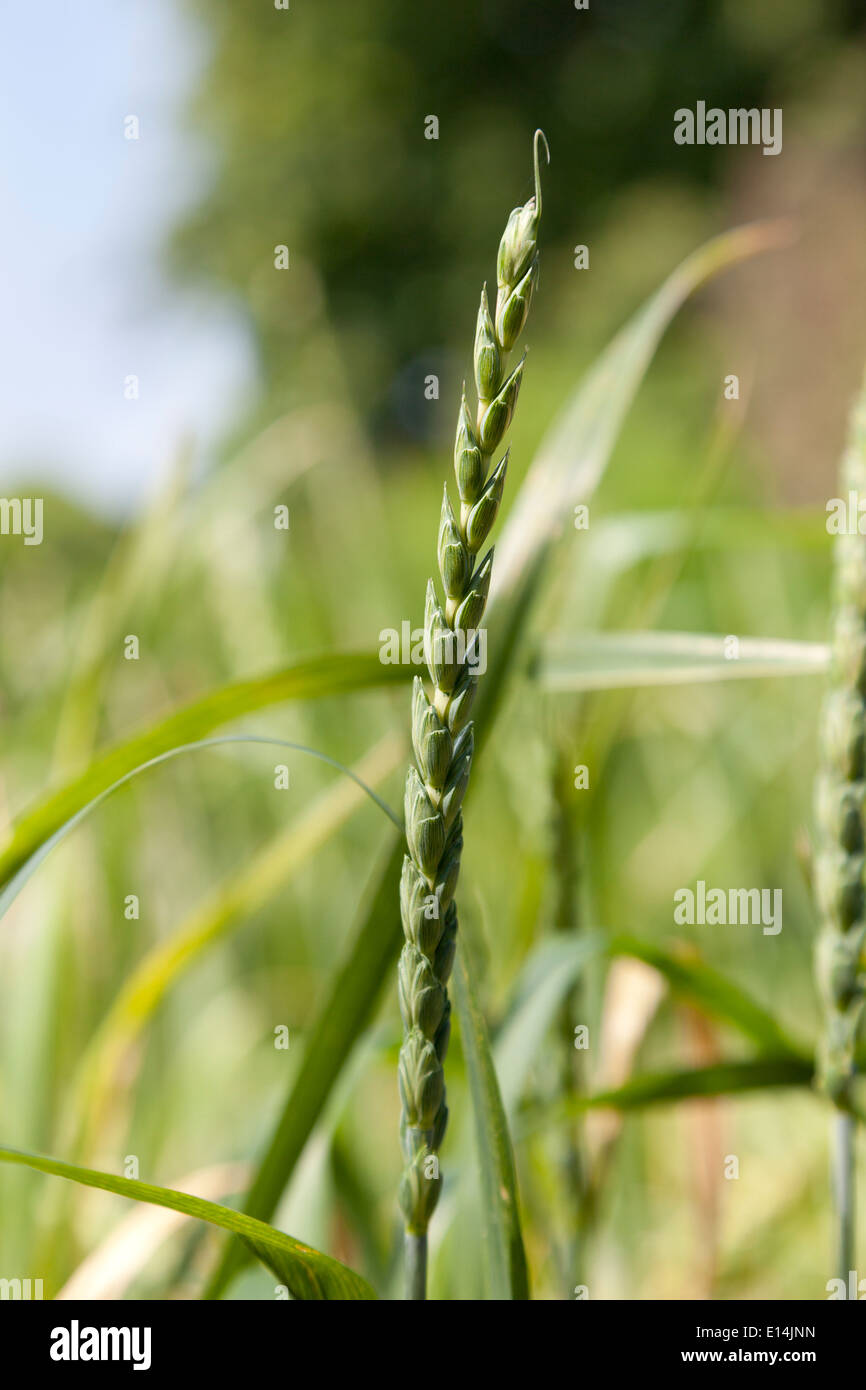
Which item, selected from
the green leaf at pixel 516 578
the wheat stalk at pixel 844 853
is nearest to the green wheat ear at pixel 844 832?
the wheat stalk at pixel 844 853

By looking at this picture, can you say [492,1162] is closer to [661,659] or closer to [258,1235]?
[258,1235]

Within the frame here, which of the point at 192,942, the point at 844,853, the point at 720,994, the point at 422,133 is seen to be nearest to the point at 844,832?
the point at 844,853

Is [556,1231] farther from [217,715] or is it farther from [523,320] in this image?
[523,320]

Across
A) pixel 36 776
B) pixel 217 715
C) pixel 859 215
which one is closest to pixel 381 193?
pixel 859 215

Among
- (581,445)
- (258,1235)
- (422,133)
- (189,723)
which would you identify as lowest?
(258,1235)

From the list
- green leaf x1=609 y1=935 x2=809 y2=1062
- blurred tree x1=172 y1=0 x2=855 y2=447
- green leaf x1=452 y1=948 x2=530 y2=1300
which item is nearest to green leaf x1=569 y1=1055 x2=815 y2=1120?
green leaf x1=609 y1=935 x2=809 y2=1062
